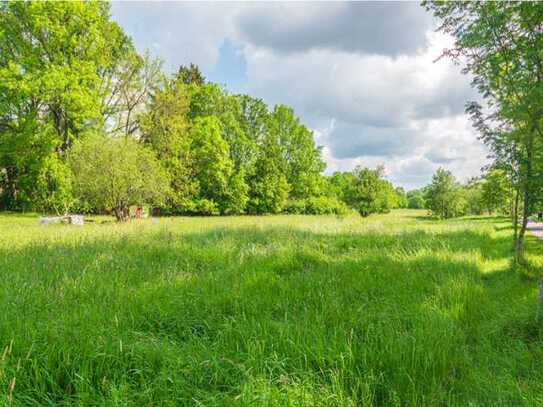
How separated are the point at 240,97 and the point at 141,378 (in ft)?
147

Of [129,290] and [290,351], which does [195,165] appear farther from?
[290,351]

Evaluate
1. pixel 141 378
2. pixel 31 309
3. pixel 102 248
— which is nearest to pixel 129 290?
pixel 31 309

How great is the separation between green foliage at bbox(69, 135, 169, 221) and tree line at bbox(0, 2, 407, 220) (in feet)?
0.22

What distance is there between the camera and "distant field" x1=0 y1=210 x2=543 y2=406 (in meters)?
2.17

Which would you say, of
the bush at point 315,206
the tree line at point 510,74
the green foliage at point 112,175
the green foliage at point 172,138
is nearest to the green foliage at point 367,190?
the bush at point 315,206

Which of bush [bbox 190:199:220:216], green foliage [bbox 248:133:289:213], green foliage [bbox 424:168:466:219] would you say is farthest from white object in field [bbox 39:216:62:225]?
green foliage [bbox 424:168:466:219]

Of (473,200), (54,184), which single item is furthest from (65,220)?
(473,200)

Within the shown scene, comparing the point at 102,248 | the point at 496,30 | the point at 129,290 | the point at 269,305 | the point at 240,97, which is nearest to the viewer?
the point at 269,305

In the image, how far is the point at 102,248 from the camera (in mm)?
7676

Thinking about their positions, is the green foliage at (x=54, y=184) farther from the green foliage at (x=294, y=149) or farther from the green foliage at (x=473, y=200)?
the green foliage at (x=473, y=200)

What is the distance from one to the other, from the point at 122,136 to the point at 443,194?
1686 inches

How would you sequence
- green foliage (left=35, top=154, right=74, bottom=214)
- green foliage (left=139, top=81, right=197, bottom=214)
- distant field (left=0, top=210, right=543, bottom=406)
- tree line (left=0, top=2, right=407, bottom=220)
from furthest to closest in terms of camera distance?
green foliage (left=139, top=81, right=197, bottom=214)
green foliage (left=35, top=154, right=74, bottom=214)
tree line (left=0, top=2, right=407, bottom=220)
distant field (left=0, top=210, right=543, bottom=406)

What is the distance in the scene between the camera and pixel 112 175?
17891 millimetres

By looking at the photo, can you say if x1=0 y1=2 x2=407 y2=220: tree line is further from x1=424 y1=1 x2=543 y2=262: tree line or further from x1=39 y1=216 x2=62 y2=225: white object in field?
x1=424 y1=1 x2=543 y2=262: tree line
